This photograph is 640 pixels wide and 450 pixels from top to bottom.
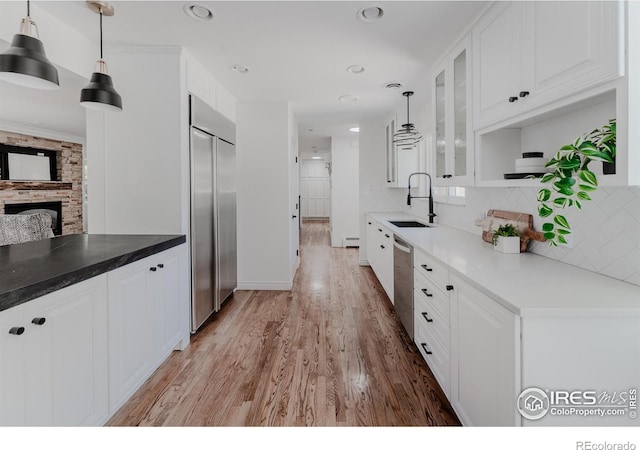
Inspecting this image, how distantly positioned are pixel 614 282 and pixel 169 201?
2.82m

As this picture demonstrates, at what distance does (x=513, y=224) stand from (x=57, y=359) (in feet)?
8.51

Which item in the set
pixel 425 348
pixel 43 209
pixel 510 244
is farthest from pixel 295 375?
pixel 43 209

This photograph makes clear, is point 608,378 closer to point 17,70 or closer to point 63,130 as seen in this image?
point 17,70

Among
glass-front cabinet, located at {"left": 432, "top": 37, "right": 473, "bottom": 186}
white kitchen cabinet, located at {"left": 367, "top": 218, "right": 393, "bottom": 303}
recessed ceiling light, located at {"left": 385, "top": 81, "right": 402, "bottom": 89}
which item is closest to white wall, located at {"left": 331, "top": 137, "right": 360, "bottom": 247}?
white kitchen cabinet, located at {"left": 367, "top": 218, "right": 393, "bottom": 303}

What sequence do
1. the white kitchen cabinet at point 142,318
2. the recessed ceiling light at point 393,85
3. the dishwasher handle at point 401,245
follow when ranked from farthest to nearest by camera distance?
the recessed ceiling light at point 393,85
the dishwasher handle at point 401,245
the white kitchen cabinet at point 142,318

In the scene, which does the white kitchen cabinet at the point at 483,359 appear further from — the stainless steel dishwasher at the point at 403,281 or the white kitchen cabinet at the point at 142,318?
the white kitchen cabinet at the point at 142,318

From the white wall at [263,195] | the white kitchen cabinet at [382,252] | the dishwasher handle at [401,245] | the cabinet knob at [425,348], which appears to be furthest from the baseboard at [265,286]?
the cabinet knob at [425,348]

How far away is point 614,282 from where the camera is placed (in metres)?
1.43

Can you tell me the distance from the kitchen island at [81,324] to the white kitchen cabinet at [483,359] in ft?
5.85

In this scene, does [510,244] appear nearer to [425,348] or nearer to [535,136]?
[535,136]

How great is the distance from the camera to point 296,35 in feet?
8.14

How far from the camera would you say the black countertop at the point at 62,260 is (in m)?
1.26

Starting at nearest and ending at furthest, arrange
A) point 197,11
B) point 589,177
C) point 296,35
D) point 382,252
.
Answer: point 589,177 < point 197,11 < point 296,35 < point 382,252

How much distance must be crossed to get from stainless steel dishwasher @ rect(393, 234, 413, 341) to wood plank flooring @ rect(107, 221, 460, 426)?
0.18 meters
